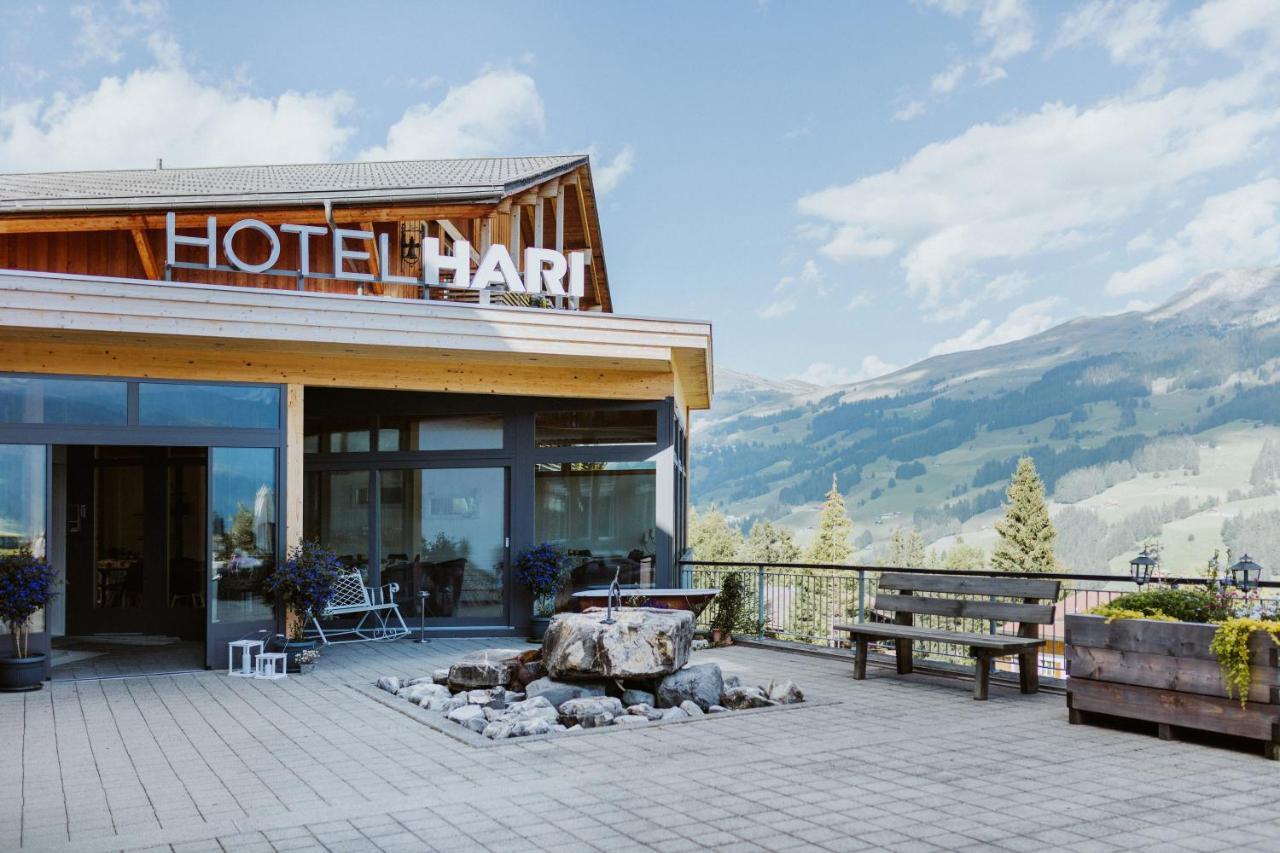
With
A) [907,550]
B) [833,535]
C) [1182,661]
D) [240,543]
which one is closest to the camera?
[1182,661]

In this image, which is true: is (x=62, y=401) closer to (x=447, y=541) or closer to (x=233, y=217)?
(x=233, y=217)

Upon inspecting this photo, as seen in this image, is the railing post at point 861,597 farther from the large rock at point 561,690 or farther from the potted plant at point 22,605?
the potted plant at point 22,605

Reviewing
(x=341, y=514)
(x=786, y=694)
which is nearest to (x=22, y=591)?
(x=341, y=514)

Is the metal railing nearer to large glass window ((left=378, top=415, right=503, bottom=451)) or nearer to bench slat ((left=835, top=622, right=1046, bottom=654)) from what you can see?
bench slat ((left=835, top=622, right=1046, bottom=654))


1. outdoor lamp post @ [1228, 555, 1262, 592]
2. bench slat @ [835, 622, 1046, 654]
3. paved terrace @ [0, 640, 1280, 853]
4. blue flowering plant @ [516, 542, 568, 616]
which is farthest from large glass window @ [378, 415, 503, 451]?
outdoor lamp post @ [1228, 555, 1262, 592]

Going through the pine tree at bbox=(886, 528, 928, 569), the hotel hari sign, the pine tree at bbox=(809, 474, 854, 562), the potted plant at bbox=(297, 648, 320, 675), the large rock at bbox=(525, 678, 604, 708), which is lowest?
the pine tree at bbox=(886, 528, 928, 569)

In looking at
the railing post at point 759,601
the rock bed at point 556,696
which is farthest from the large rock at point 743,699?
the railing post at point 759,601

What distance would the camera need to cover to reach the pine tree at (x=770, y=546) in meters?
67.1

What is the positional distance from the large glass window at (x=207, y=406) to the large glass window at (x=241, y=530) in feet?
0.87

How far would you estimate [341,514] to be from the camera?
12.3m

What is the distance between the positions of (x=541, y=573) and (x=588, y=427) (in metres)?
1.69

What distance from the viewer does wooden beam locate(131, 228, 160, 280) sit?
38.4 ft

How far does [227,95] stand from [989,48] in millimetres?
77384

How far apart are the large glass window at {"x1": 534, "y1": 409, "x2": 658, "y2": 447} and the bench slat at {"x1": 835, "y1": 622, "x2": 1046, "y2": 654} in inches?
156
